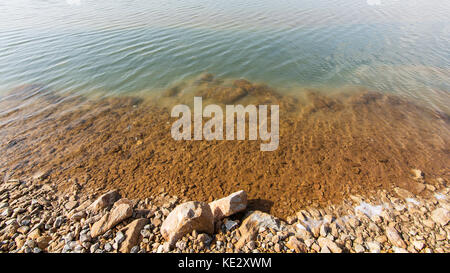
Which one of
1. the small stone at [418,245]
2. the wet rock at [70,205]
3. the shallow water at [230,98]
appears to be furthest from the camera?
the shallow water at [230,98]

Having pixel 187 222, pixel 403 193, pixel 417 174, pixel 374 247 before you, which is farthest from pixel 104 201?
pixel 417 174

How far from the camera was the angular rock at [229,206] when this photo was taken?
16.3ft

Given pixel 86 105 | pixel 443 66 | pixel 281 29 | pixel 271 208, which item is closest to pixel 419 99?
pixel 443 66

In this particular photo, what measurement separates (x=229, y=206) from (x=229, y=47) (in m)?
13.4

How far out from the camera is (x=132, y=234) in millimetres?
4527

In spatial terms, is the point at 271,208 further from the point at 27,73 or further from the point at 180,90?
the point at 27,73

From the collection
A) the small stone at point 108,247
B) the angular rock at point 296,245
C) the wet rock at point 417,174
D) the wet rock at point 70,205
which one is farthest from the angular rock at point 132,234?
the wet rock at point 417,174

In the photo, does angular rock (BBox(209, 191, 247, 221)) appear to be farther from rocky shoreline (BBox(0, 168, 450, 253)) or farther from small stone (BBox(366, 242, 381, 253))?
small stone (BBox(366, 242, 381, 253))

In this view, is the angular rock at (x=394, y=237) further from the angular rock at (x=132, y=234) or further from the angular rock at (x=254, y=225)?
the angular rock at (x=132, y=234)

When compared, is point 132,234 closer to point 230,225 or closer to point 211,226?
point 211,226

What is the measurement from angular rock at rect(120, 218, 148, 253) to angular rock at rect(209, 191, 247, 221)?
1.73m

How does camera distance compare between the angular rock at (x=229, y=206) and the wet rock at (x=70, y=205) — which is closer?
the angular rock at (x=229, y=206)

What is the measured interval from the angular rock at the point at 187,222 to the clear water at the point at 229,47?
8703 mm

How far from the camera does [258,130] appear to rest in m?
8.55
